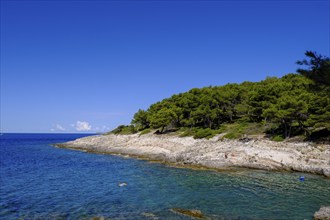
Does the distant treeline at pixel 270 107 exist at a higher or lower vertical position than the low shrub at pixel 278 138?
higher

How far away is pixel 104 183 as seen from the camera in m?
36.5

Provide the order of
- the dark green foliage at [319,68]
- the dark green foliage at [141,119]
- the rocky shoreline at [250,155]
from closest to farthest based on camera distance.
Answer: the dark green foliage at [319,68] → the rocky shoreline at [250,155] → the dark green foliage at [141,119]

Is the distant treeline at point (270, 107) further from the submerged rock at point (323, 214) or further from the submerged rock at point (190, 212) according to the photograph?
the submerged rock at point (190, 212)

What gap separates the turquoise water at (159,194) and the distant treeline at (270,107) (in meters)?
10.0

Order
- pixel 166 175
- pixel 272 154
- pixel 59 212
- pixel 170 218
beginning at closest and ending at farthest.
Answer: pixel 170 218, pixel 59 212, pixel 166 175, pixel 272 154

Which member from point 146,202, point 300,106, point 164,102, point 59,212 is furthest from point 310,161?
point 164,102

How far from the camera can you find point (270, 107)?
57438 millimetres

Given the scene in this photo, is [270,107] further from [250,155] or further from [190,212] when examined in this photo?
[190,212]

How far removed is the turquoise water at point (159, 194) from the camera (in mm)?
23922

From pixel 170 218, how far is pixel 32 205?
1279 cm

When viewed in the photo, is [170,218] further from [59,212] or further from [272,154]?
[272,154]

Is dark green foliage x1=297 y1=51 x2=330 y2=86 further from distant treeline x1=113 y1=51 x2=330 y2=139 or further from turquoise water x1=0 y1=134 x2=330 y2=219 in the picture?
turquoise water x1=0 y1=134 x2=330 y2=219

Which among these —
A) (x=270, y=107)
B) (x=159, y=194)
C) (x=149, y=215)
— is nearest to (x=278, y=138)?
(x=270, y=107)

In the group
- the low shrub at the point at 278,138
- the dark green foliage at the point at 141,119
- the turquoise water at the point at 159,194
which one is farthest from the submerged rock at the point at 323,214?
the dark green foliage at the point at 141,119
